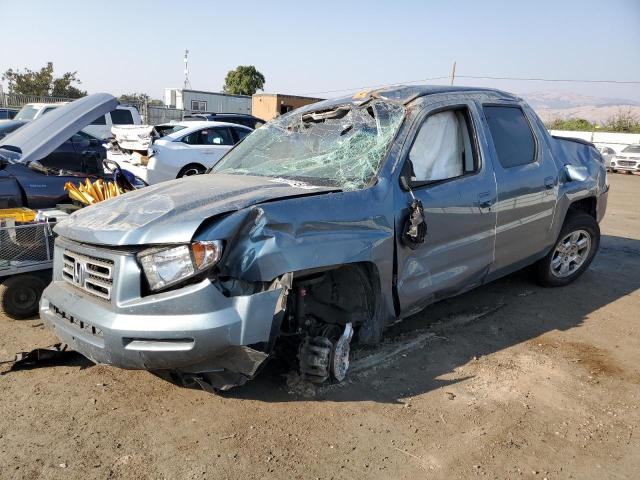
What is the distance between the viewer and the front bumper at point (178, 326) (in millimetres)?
2539

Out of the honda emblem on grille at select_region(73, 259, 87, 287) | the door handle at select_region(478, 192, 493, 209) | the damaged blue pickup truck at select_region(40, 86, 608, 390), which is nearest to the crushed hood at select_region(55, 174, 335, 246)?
the damaged blue pickup truck at select_region(40, 86, 608, 390)

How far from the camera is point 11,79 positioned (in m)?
34.5

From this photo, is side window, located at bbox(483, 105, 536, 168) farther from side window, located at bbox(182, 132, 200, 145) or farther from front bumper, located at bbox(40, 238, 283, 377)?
side window, located at bbox(182, 132, 200, 145)

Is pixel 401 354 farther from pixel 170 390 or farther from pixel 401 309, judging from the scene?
pixel 170 390

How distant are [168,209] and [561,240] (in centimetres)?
382

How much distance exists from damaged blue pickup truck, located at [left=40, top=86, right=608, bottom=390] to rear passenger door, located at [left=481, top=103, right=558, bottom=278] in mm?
18

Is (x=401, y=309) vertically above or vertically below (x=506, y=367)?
above

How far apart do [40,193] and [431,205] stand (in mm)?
4027

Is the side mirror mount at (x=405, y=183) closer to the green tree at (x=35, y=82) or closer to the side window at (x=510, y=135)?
the side window at (x=510, y=135)

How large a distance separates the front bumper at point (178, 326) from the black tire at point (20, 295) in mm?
2079

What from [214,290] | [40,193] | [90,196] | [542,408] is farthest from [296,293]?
[40,193]

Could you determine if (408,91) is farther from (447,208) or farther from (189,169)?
(189,169)

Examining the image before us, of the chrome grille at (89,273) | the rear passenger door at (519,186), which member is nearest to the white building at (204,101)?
the rear passenger door at (519,186)

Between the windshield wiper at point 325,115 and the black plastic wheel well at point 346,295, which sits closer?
the black plastic wheel well at point 346,295
